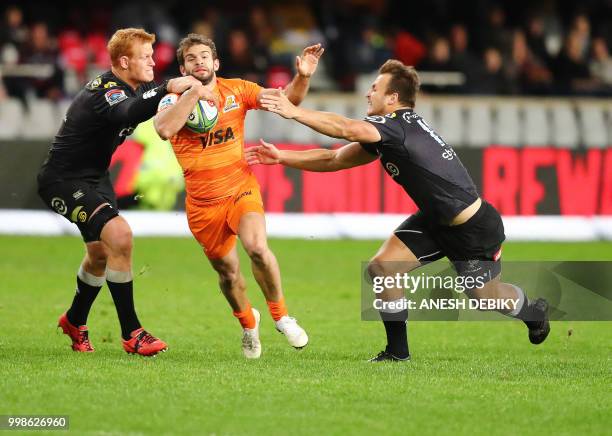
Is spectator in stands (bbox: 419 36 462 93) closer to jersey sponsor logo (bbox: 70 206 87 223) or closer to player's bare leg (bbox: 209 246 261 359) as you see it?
player's bare leg (bbox: 209 246 261 359)

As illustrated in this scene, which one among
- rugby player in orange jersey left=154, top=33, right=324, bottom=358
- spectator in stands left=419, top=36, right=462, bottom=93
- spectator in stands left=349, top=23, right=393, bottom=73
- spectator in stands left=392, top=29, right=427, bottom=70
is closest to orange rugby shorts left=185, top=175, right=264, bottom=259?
rugby player in orange jersey left=154, top=33, right=324, bottom=358

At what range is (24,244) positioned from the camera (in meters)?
17.1

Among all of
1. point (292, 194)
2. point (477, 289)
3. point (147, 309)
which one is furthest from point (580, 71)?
point (477, 289)

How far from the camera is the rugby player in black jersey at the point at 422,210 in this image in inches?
350

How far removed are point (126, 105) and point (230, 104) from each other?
0.91 metres

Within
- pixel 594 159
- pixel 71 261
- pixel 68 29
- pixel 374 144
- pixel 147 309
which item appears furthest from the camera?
pixel 68 29

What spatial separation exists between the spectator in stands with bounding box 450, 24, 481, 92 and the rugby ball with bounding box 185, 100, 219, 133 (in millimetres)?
11580

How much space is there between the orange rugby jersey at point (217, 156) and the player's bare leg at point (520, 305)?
1994 mm

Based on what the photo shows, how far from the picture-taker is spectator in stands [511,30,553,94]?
20.4 meters

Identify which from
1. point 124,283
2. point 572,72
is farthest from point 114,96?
point 572,72

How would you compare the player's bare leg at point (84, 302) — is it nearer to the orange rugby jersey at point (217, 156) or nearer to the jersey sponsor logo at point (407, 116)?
the orange rugby jersey at point (217, 156)

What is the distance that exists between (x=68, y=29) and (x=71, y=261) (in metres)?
8.16

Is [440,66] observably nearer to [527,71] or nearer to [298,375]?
[527,71]

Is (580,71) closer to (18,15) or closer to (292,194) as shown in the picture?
(292,194)
